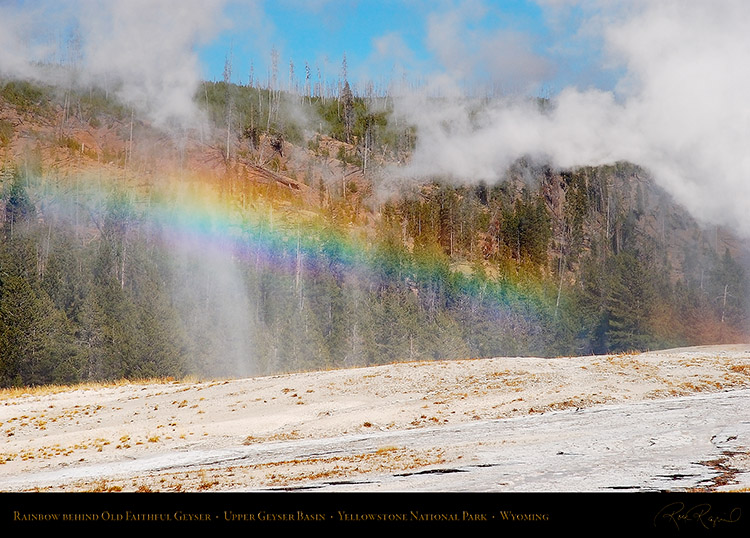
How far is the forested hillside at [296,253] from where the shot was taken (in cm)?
6297

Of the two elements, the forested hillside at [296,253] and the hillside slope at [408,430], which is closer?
the hillside slope at [408,430]

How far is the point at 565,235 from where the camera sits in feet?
407

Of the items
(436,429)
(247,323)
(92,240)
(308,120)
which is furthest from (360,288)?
(436,429)

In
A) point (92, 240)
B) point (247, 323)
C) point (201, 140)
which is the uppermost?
point (201, 140)

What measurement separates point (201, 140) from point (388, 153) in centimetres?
3962

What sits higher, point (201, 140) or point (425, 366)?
point (201, 140)
